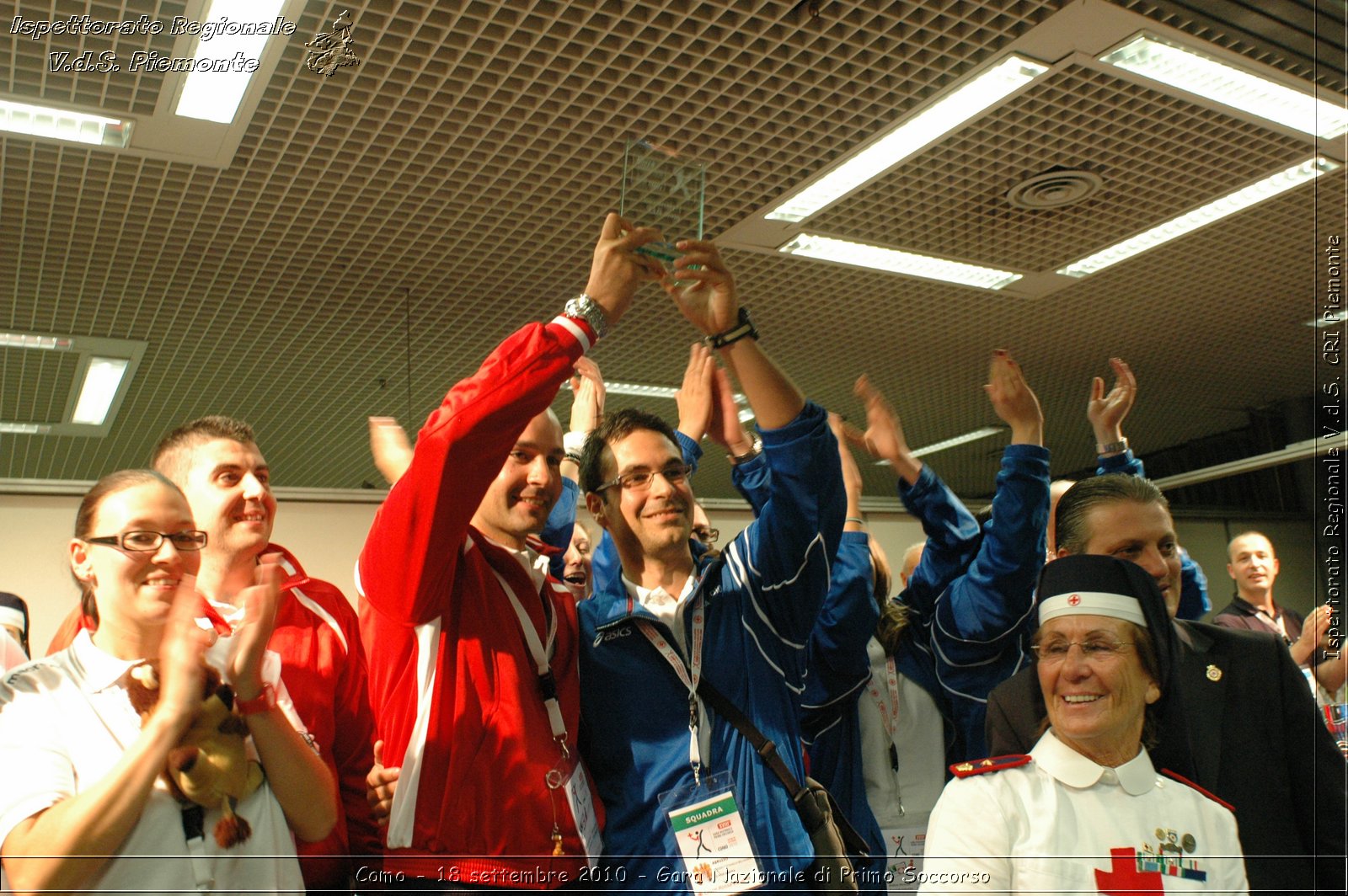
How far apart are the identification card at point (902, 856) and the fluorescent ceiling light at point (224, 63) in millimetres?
2500

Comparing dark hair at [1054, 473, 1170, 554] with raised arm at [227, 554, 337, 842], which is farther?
dark hair at [1054, 473, 1170, 554]

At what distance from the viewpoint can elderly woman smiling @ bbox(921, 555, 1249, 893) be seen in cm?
147

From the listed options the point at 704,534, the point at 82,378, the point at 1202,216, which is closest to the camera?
the point at 704,534

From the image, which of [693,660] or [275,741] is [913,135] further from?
[275,741]

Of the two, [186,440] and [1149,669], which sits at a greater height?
[186,440]

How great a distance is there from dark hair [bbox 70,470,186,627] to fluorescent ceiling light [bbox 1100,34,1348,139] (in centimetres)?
265

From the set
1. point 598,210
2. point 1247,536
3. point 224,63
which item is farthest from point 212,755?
point 1247,536

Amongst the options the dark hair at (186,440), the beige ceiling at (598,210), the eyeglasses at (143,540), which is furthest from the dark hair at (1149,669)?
the dark hair at (186,440)

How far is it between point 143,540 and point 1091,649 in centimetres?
140

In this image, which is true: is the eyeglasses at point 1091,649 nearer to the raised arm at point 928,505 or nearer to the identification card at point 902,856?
the raised arm at point 928,505

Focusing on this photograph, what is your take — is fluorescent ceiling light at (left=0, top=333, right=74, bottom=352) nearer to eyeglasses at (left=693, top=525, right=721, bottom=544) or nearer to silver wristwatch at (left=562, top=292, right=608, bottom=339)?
eyeglasses at (left=693, top=525, right=721, bottom=544)

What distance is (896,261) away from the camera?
4191 mm

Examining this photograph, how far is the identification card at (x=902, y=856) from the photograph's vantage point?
2.38 m

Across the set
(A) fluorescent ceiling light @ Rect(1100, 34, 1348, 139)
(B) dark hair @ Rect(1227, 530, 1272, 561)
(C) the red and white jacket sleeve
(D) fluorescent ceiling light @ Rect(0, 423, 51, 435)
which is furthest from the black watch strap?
(D) fluorescent ceiling light @ Rect(0, 423, 51, 435)
